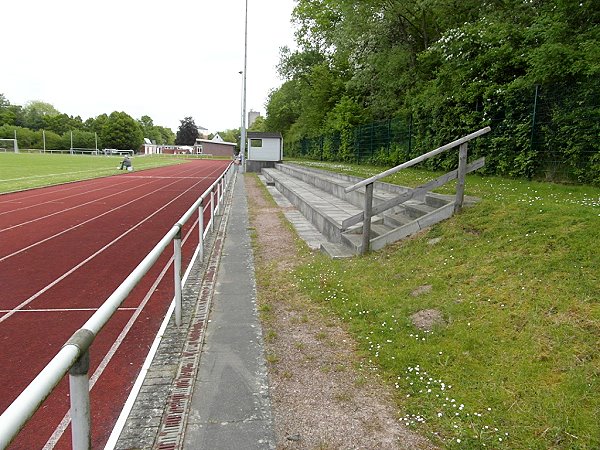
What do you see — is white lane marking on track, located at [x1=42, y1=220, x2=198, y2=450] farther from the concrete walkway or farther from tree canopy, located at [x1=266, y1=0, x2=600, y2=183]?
tree canopy, located at [x1=266, y1=0, x2=600, y2=183]

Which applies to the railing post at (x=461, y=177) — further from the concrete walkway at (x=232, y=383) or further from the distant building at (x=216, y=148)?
the distant building at (x=216, y=148)

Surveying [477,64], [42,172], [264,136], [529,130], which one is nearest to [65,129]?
[264,136]

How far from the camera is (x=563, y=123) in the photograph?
9.28m

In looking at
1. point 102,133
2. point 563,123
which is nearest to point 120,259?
point 563,123

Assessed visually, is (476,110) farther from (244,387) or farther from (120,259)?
(244,387)

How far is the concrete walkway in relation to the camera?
2.83 metres

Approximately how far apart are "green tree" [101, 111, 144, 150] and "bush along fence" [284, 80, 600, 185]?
103m

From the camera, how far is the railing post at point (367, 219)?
21.6 ft

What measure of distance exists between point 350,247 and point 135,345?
3.92 m

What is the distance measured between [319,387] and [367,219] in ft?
11.9

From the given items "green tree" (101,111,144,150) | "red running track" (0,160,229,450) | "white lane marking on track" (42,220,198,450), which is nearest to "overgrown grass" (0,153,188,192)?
"red running track" (0,160,229,450)

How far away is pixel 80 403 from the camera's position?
1880 millimetres

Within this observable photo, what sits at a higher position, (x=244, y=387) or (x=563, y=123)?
(x=563, y=123)

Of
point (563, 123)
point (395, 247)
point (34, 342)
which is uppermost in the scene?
point (563, 123)
